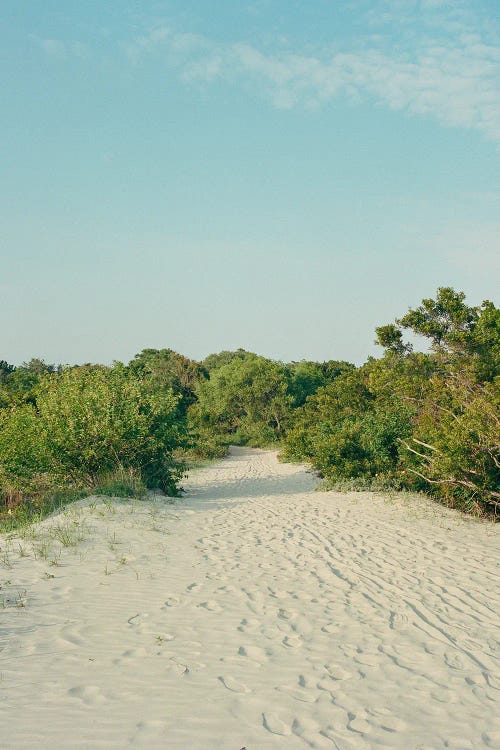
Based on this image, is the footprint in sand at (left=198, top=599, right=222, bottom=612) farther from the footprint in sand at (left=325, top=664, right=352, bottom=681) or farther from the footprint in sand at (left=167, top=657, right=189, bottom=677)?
the footprint in sand at (left=325, top=664, right=352, bottom=681)

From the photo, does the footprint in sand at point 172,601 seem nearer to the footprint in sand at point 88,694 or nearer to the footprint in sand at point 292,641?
the footprint in sand at point 292,641

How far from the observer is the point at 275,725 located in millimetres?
3809

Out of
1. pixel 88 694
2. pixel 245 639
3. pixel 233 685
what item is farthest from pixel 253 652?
pixel 88 694

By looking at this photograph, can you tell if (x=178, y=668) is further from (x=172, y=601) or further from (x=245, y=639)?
(x=172, y=601)

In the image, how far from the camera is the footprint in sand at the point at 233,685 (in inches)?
169

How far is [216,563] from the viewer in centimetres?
819

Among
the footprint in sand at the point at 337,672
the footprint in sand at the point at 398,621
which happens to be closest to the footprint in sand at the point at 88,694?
the footprint in sand at the point at 337,672

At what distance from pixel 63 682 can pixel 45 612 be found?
5.48 ft

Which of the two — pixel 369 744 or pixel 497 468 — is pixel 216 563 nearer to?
pixel 369 744

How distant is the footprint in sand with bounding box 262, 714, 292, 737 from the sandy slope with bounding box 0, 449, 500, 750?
0.01 metres

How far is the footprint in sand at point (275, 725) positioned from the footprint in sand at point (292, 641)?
1351mm

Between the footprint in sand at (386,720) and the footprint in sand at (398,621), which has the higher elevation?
the footprint in sand at (386,720)

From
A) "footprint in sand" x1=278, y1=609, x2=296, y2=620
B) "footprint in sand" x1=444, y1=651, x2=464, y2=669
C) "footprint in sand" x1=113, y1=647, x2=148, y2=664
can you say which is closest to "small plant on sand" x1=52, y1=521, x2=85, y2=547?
"footprint in sand" x1=278, y1=609, x2=296, y2=620

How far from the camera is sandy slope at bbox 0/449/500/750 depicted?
3.78m
